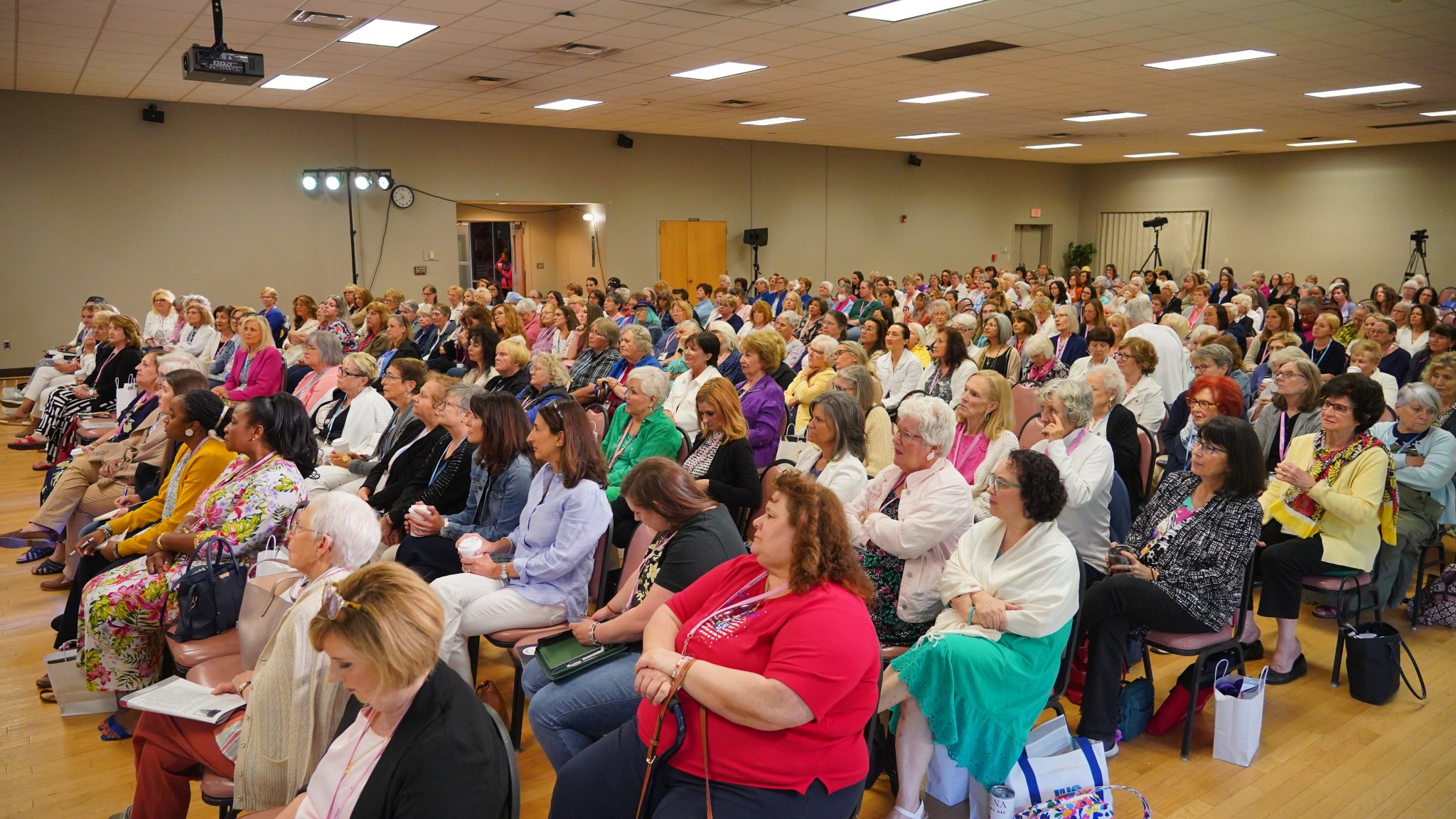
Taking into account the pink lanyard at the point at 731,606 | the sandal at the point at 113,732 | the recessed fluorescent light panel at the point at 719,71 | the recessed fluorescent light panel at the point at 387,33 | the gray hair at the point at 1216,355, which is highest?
the recessed fluorescent light panel at the point at 719,71

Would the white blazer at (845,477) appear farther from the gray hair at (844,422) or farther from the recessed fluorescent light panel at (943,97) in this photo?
the recessed fluorescent light panel at (943,97)

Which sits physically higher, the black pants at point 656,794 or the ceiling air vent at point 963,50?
the ceiling air vent at point 963,50

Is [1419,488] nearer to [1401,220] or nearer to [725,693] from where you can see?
[725,693]

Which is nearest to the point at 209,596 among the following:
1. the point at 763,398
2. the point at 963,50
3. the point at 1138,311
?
the point at 763,398

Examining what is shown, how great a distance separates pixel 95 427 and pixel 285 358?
6.50 ft

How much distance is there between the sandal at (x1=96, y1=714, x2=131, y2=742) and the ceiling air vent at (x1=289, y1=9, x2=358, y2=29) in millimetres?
4842

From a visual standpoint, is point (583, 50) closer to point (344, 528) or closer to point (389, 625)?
point (344, 528)

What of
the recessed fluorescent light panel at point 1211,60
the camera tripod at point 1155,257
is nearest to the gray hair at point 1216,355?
the recessed fluorescent light panel at point 1211,60

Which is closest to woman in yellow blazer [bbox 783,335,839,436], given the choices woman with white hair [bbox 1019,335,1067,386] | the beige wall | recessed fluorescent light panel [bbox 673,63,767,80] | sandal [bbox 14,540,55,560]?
woman with white hair [bbox 1019,335,1067,386]

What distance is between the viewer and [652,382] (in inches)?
179

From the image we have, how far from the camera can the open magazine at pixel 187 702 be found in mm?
2449

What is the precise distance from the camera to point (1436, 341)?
6320mm

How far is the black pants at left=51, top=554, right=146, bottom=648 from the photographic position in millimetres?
3891

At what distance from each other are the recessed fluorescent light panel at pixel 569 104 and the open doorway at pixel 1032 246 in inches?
528
